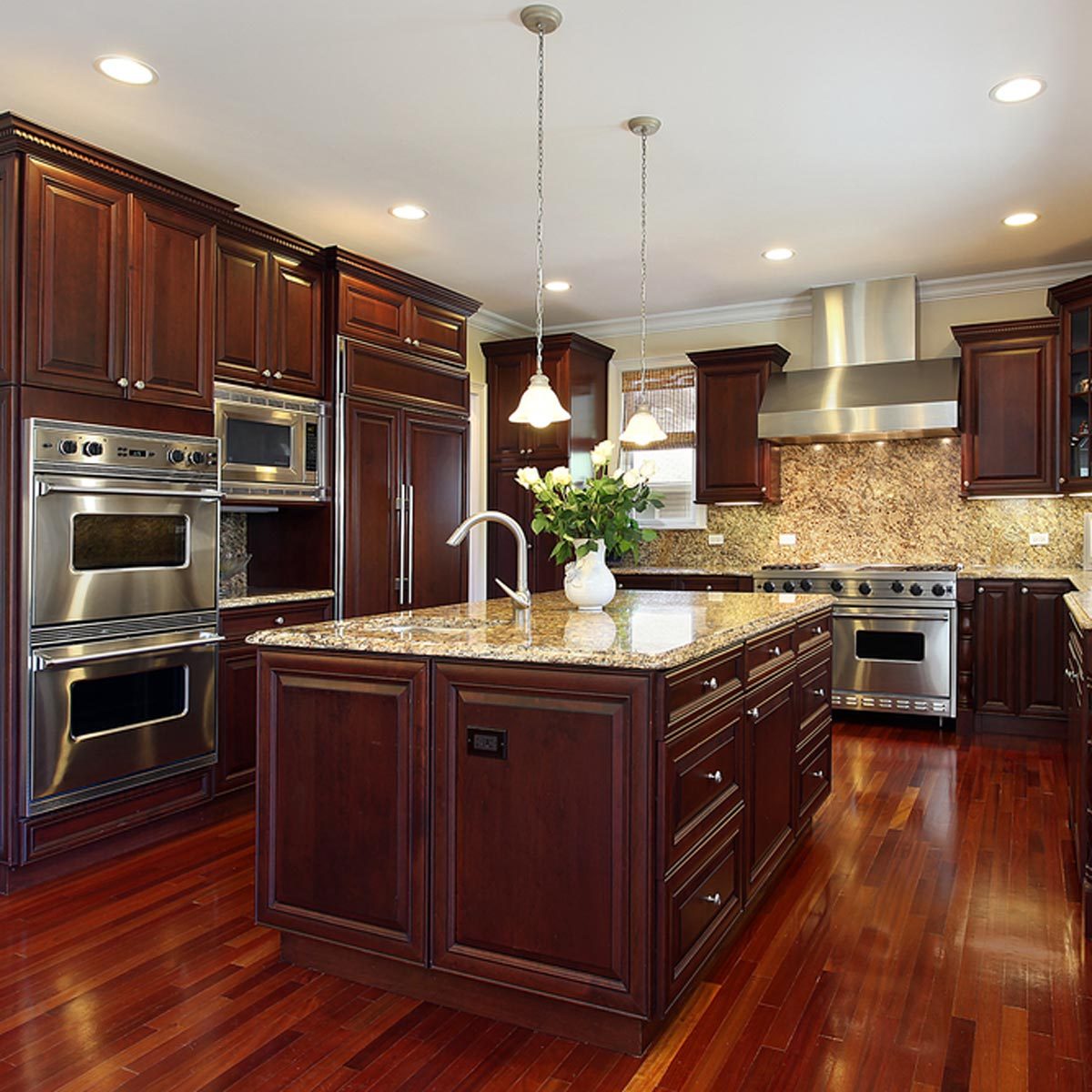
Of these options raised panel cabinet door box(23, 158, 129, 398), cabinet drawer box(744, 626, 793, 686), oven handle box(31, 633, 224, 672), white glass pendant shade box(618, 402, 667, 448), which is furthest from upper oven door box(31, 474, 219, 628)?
cabinet drawer box(744, 626, 793, 686)

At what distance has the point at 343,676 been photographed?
2348 millimetres

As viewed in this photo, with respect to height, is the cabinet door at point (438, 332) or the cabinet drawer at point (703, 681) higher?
the cabinet door at point (438, 332)

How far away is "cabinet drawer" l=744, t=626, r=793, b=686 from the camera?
2723 mm

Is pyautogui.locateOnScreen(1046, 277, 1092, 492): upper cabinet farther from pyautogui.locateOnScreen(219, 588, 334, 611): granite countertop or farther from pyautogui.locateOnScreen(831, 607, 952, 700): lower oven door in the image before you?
pyautogui.locateOnScreen(219, 588, 334, 611): granite countertop

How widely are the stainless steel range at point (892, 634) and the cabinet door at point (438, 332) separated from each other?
96.1 inches

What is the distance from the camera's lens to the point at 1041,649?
17.4 ft

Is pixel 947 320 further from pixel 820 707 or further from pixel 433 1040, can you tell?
pixel 433 1040

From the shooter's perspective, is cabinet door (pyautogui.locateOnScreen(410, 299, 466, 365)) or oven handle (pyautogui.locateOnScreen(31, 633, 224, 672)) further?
cabinet door (pyautogui.locateOnScreen(410, 299, 466, 365))

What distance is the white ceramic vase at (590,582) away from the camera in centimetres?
315

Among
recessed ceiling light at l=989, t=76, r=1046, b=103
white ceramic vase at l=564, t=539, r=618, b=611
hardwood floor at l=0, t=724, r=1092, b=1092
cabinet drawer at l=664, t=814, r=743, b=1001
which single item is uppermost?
recessed ceiling light at l=989, t=76, r=1046, b=103

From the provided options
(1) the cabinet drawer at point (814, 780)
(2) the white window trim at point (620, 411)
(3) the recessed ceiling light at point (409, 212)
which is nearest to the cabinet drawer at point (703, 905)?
(1) the cabinet drawer at point (814, 780)

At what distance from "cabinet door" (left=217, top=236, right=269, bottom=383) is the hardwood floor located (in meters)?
2.04

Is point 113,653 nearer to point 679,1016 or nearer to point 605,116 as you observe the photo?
point 679,1016

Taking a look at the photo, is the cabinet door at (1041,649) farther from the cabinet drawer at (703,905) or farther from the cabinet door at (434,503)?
the cabinet drawer at (703,905)
